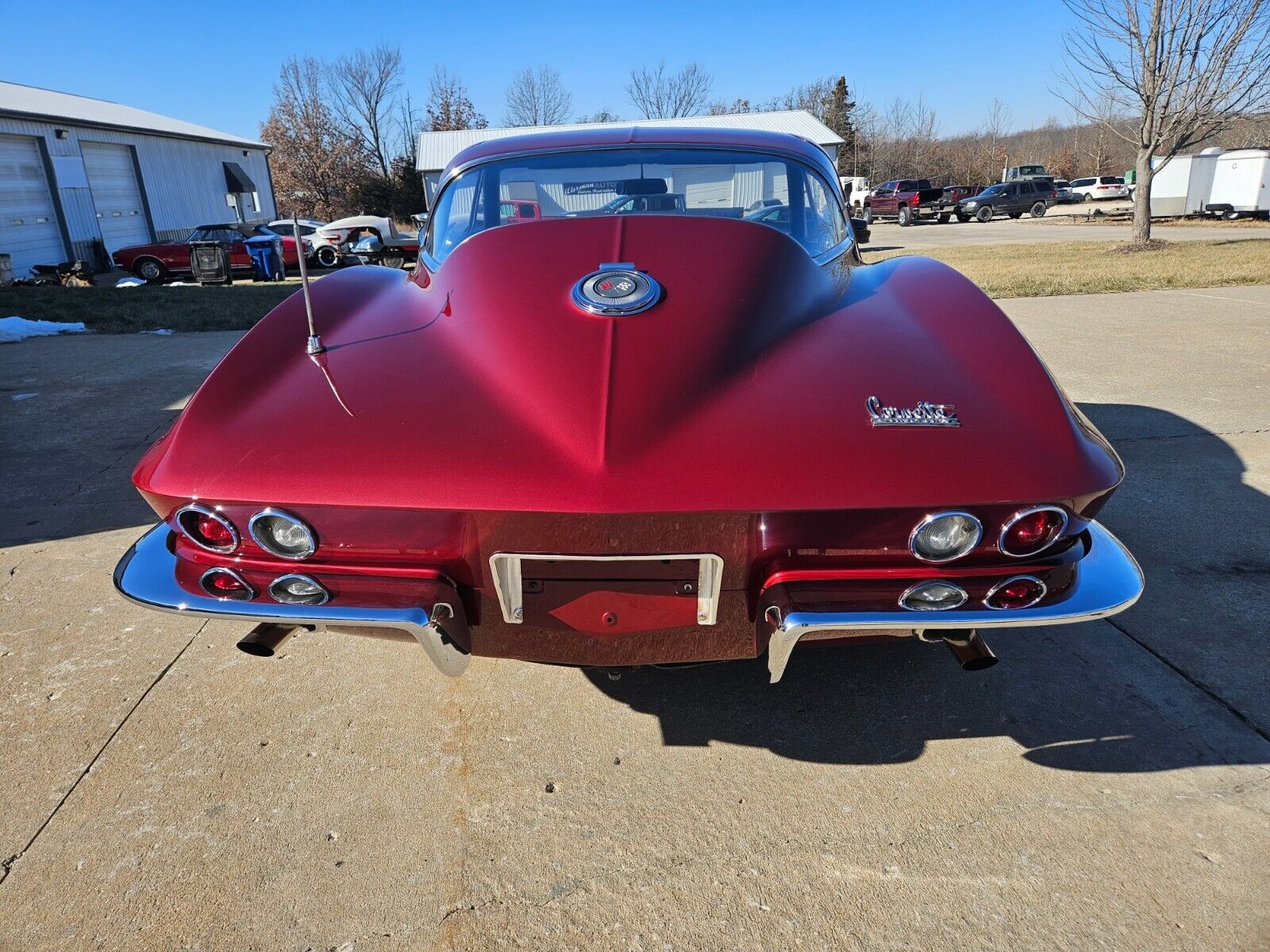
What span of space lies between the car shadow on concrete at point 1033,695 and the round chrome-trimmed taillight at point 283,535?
1083 millimetres

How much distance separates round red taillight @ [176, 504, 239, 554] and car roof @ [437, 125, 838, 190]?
6.39 ft

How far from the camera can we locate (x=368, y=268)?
9.42 ft

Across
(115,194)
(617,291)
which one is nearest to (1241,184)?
(617,291)

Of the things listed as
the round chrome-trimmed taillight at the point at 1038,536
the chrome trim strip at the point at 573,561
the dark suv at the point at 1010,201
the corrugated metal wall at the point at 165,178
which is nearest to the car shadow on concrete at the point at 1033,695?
the chrome trim strip at the point at 573,561

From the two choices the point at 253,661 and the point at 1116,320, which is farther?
the point at 1116,320

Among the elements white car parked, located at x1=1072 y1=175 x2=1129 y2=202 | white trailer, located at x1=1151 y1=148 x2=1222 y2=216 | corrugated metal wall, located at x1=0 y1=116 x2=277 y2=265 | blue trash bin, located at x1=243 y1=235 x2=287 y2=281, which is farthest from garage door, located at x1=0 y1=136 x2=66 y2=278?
white car parked, located at x1=1072 y1=175 x2=1129 y2=202

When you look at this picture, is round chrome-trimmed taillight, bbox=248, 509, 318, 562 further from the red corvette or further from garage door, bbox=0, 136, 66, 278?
garage door, bbox=0, 136, 66, 278

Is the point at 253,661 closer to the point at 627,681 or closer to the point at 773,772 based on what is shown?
the point at 627,681

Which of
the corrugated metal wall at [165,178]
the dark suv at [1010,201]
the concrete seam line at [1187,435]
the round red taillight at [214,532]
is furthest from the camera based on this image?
the dark suv at [1010,201]

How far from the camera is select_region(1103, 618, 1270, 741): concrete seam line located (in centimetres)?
219

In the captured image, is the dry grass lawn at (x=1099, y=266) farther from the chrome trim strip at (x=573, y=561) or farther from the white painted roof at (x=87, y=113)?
the white painted roof at (x=87, y=113)

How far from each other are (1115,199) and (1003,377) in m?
44.6

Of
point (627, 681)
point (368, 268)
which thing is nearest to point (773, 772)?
point (627, 681)

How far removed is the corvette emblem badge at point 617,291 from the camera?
204 centimetres
